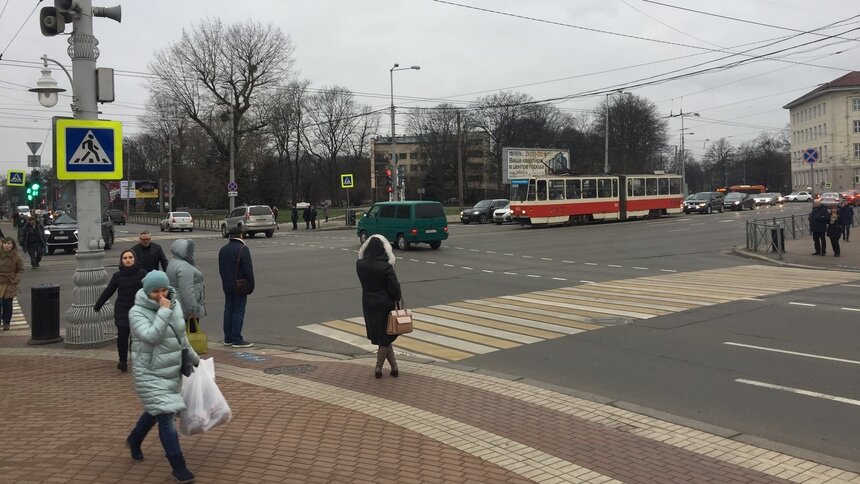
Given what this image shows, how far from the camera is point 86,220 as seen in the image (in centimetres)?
965

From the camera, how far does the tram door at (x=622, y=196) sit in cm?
4375

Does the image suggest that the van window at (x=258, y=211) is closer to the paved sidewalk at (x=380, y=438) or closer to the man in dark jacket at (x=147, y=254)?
the man in dark jacket at (x=147, y=254)

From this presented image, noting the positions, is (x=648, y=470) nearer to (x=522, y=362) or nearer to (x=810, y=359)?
(x=522, y=362)

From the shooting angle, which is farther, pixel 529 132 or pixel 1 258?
pixel 529 132

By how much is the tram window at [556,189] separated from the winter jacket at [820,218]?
63.1ft

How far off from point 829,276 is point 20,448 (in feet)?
59.5

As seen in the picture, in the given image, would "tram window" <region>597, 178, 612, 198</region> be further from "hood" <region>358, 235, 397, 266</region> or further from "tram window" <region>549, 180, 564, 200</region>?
"hood" <region>358, 235, 397, 266</region>

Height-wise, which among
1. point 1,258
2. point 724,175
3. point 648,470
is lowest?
point 648,470

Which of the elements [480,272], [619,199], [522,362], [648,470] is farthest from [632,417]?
[619,199]

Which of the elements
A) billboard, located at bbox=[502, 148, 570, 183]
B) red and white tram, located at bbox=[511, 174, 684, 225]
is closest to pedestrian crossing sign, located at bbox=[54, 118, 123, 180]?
red and white tram, located at bbox=[511, 174, 684, 225]

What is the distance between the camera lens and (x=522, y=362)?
8.52m

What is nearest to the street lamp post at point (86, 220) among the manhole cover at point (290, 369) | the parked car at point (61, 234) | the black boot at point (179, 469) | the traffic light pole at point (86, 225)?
the traffic light pole at point (86, 225)

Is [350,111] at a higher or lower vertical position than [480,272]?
higher

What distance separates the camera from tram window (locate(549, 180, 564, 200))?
3991 centimetres
